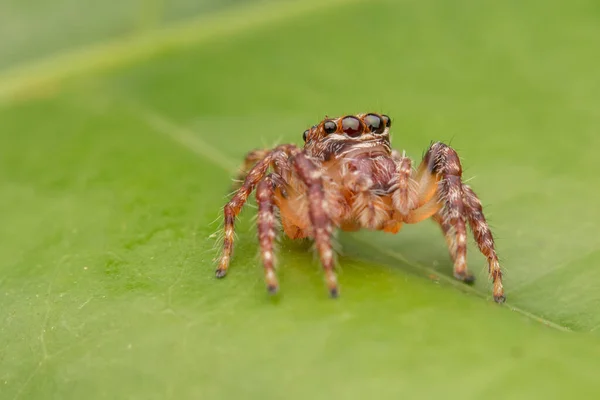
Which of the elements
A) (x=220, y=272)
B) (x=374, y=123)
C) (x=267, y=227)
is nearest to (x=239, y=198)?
(x=267, y=227)

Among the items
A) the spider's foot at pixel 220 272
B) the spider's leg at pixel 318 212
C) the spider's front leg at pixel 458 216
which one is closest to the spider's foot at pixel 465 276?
the spider's front leg at pixel 458 216

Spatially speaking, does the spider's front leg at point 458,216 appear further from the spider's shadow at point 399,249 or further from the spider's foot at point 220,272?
the spider's foot at point 220,272

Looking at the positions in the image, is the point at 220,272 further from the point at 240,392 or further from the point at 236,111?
the point at 236,111

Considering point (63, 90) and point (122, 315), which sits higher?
point (122, 315)

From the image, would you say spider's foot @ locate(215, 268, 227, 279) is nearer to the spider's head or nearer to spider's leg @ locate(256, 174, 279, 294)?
spider's leg @ locate(256, 174, 279, 294)

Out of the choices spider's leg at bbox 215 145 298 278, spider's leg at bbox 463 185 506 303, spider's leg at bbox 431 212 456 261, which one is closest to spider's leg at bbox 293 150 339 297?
spider's leg at bbox 215 145 298 278

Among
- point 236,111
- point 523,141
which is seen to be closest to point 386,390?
point 523,141
